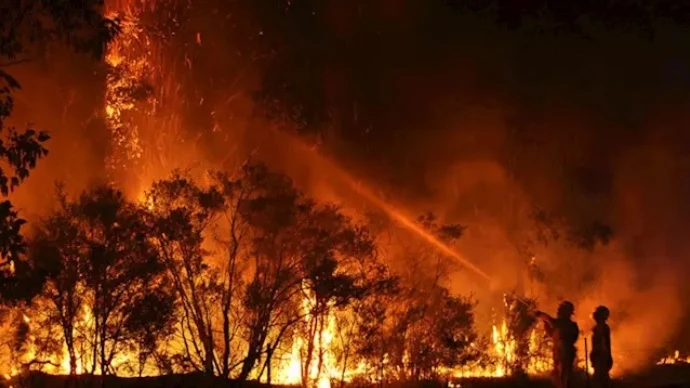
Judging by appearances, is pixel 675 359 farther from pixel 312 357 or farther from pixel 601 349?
pixel 312 357

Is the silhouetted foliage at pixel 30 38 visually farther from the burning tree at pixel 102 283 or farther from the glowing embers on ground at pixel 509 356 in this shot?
the glowing embers on ground at pixel 509 356

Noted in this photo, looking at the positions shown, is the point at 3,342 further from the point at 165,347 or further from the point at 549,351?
the point at 549,351

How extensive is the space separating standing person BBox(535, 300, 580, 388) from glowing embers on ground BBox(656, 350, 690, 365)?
11269 millimetres

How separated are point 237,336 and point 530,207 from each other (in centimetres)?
1885

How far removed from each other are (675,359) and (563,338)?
42.5 feet

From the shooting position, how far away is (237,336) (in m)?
16.5

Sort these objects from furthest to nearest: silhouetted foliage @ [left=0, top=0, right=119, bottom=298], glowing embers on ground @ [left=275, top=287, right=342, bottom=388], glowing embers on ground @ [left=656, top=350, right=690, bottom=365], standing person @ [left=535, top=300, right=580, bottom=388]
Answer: glowing embers on ground @ [left=656, top=350, right=690, bottom=365], glowing embers on ground @ [left=275, top=287, right=342, bottom=388], standing person @ [left=535, top=300, right=580, bottom=388], silhouetted foliage @ [left=0, top=0, right=119, bottom=298]

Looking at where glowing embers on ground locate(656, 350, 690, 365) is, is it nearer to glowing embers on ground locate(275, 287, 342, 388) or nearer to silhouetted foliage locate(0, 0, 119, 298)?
glowing embers on ground locate(275, 287, 342, 388)

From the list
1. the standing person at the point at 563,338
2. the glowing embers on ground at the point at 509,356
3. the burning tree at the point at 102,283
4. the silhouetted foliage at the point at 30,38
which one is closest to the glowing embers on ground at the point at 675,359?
the glowing embers on ground at the point at 509,356

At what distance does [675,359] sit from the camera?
25.8m

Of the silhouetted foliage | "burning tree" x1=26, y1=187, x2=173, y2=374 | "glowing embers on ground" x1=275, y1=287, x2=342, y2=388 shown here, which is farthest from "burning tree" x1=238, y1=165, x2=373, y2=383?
the silhouetted foliage

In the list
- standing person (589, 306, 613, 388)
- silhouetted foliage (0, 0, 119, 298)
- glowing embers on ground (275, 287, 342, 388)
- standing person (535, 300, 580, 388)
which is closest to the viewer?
silhouetted foliage (0, 0, 119, 298)

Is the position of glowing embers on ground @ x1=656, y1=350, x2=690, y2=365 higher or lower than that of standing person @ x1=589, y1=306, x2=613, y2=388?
higher

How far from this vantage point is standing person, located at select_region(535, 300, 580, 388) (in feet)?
48.2
